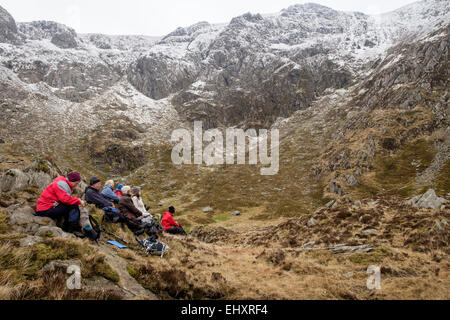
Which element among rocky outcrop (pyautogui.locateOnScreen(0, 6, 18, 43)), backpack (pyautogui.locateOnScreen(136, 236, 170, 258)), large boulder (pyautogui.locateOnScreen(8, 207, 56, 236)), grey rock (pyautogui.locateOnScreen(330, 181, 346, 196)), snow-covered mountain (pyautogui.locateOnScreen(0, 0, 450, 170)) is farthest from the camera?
rocky outcrop (pyautogui.locateOnScreen(0, 6, 18, 43))

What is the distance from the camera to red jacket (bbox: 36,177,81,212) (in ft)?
33.1

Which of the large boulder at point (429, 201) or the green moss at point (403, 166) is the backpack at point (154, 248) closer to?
the large boulder at point (429, 201)

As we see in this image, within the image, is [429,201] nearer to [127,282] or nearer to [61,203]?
[127,282]

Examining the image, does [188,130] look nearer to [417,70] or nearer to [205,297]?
[417,70]

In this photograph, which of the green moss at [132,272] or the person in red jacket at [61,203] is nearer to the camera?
the green moss at [132,272]

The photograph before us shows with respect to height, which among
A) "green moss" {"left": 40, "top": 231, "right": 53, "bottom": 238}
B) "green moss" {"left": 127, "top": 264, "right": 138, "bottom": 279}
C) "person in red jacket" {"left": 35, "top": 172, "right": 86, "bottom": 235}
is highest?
"person in red jacket" {"left": 35, "top": 172, "right": 86, "bottom": 235}

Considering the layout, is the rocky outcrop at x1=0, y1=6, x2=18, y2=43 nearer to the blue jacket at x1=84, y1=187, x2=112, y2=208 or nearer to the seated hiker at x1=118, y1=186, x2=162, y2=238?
the blue jacket at x1=84, y1=187, x2=112, y2=208

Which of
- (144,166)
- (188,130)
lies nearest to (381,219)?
(144,166)

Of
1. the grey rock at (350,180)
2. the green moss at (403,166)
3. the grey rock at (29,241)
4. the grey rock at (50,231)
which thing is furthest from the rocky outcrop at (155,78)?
the grey rock at (29,241)

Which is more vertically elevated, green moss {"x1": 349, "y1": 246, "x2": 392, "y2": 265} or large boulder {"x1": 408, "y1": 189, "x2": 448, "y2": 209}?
large boulder {"x1": 408, "y1": 189, "x2": 448, "y2": 209}

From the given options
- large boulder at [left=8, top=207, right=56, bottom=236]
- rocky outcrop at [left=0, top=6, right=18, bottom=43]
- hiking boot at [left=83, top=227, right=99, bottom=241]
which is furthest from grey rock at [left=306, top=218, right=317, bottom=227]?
rocky outcrop at [left=0, top=6, right=18, bottom=43]

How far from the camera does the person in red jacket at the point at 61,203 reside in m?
10.1

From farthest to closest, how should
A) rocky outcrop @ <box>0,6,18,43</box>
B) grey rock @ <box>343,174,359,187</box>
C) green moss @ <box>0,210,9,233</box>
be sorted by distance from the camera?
rocky outcrop @ <box>0,6,18,43</box>, grey rock @ <box>343,174,359,187</box>, green moss @ <box>0,210,9,233</box>

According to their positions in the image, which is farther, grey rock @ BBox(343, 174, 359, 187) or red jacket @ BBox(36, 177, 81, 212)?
grey rock @ BBox(343, 174, 359, 187)
